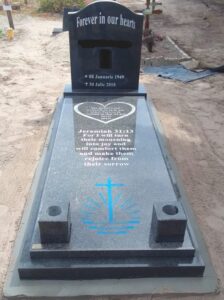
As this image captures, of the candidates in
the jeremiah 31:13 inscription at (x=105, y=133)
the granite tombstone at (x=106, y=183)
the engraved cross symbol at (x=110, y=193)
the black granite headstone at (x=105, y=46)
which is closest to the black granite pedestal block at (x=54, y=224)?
the granite tombstone at (x=106, y=183)

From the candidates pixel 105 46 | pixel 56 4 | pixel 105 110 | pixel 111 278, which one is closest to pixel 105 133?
pixel 105 110

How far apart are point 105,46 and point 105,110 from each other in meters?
1.02

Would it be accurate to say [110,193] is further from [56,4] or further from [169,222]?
[56,4]

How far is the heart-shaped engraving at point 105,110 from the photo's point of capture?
382 cm

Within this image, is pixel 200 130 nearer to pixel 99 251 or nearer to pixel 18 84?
pixel 99 251

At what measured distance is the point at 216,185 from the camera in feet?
11.2

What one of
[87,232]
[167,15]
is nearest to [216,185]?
[87,232]

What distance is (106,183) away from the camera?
2801mm

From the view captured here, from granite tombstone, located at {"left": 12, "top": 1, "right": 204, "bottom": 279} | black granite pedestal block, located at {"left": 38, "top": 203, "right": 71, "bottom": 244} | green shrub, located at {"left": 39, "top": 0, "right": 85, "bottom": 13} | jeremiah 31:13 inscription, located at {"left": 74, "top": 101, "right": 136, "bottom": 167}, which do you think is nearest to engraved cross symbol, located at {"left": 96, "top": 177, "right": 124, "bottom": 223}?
granite tombstone, located at {"left": 12, "top": 1, "right": 204, "bottom": 279}

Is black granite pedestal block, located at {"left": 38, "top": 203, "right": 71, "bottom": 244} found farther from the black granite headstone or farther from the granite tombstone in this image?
the black granite headstone

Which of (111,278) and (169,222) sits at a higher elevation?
(169,222)

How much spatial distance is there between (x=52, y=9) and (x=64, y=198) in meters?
11.8

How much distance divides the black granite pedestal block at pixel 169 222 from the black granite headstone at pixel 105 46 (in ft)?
8.84

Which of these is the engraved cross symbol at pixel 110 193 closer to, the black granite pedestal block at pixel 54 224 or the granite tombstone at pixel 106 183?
the granite tombstone at pixel 106 183
